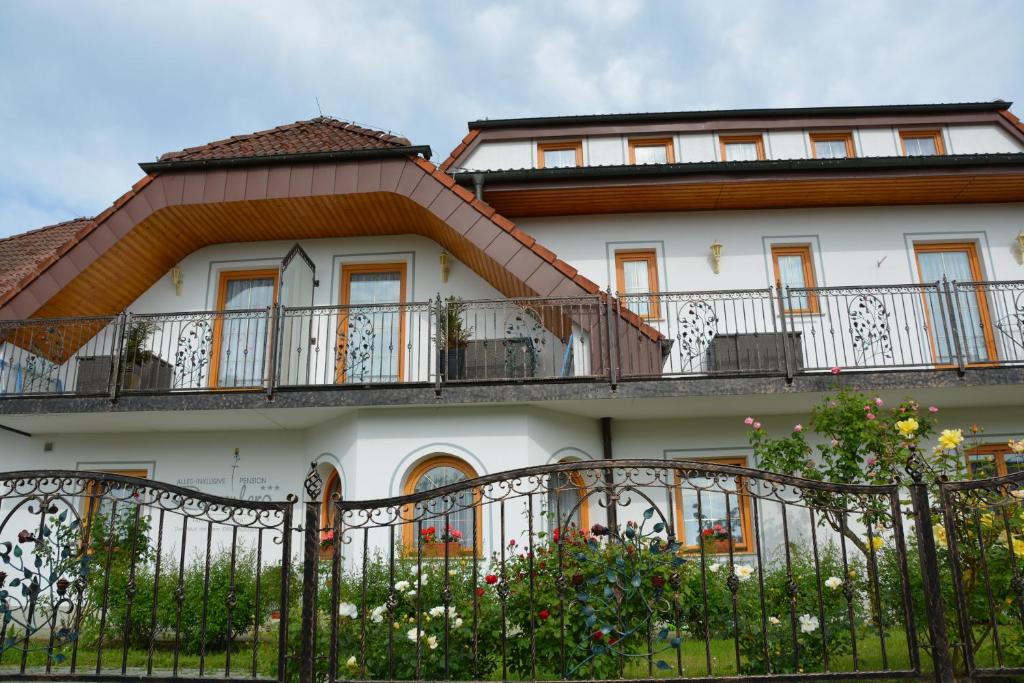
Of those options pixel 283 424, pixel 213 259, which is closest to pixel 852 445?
pixel 283 424

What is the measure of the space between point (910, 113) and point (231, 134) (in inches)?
455

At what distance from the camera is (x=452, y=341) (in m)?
9.88

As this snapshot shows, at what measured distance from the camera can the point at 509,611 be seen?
525 cm

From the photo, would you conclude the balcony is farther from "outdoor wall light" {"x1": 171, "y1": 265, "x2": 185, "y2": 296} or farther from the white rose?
the white rose

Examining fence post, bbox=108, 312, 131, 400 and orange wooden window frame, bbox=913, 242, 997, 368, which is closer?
fence post, bbox=108, 312, 131, 400

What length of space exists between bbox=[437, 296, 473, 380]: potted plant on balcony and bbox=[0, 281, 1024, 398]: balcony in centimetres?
2

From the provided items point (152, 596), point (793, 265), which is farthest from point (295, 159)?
point (793, 265)

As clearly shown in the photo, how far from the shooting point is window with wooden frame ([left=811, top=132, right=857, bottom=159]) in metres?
13.3

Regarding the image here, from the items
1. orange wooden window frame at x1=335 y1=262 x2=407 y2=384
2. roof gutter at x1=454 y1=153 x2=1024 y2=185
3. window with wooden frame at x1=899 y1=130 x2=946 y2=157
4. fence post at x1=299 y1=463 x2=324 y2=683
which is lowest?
fence post at x1=299 y1=463 x2=324 y2=683

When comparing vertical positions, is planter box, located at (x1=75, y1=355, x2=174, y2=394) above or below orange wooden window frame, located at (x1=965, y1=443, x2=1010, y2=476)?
above

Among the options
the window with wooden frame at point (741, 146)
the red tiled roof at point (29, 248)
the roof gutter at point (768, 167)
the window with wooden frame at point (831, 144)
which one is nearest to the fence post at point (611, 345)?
the roof gutter at point (768, 167)

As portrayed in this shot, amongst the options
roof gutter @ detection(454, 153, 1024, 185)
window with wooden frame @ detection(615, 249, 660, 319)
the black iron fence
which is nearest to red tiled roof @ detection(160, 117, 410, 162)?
roof gutter @ detection(454, 153, 1024, 185)

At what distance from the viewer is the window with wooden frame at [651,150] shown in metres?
13.4

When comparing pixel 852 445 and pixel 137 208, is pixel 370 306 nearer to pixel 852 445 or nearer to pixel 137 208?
pixel 137 208
